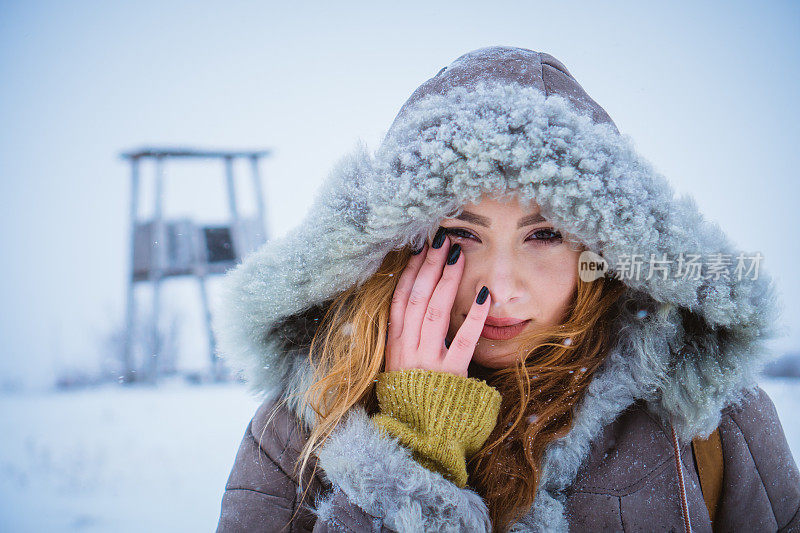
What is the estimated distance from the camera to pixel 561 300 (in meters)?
1.31

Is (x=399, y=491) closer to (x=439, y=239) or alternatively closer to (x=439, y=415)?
(x=439, y=415)

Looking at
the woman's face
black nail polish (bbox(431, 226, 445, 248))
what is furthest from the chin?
black nail polish (bbox(431, 226, 445, 248))

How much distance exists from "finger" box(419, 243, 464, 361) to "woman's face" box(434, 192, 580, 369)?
0.03 metres

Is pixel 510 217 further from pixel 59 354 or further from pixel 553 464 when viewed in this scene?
pixel 59 354

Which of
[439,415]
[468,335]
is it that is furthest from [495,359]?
[439,415]

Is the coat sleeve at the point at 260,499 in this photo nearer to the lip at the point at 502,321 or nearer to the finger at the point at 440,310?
the finger at the point at 440,310

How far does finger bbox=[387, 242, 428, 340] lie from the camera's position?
1.35 metres

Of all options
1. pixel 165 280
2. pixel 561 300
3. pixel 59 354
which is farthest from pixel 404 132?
pixel 59 354

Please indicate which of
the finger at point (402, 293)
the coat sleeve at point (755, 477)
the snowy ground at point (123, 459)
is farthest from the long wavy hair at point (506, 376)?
the snowy ground at point (123, 459)

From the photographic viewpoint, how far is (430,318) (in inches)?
50.1

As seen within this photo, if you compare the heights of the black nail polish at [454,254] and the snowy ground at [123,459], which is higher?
the black nail polish at [454,254]

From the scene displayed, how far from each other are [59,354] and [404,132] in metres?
9.20

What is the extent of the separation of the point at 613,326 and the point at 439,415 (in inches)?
25.5

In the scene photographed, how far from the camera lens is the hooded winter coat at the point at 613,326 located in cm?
106
